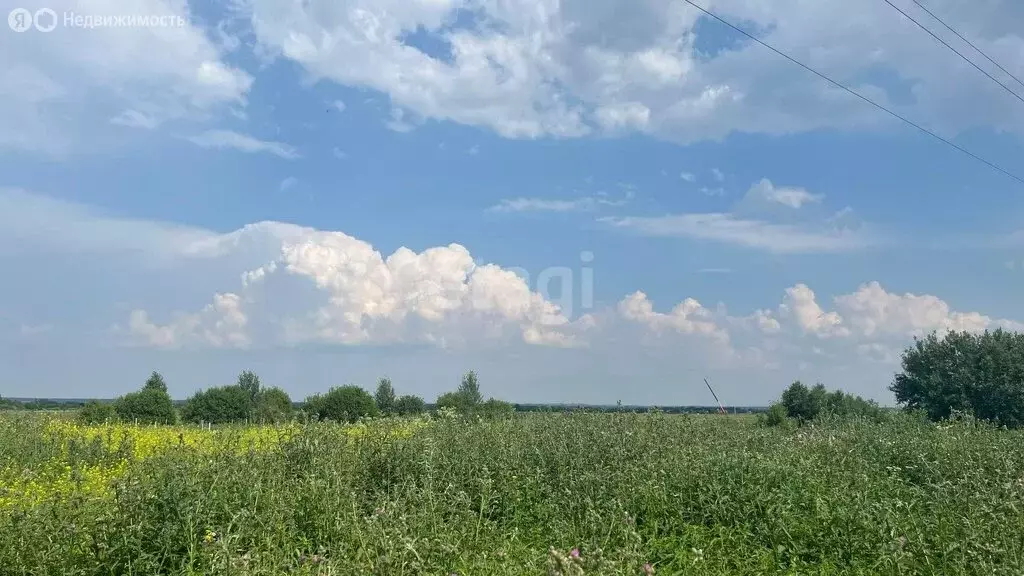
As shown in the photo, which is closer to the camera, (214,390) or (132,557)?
(132,557)

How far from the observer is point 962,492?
276 inches

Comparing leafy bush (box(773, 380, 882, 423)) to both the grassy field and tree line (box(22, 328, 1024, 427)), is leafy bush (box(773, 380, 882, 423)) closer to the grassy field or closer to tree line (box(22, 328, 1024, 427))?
tree line (box(22, 328, 1024, 427))

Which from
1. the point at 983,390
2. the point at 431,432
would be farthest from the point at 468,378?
the point at 431,432

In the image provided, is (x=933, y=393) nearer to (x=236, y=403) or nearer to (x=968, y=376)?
(x=968, y=376)

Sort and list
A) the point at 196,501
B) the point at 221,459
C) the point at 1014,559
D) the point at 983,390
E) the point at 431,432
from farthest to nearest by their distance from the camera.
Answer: the point at 983,390 → the point at 431,432 → the point at 221,459 → the point at 196,501 → the point at 1014,559

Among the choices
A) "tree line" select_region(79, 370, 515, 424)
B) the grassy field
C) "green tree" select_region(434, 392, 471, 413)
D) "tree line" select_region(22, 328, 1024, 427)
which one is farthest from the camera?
"tree line" select_region(22, 328, 1024, 427)

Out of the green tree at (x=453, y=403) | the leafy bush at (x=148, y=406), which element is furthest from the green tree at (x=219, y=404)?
the green tree at (x=453, y=403)

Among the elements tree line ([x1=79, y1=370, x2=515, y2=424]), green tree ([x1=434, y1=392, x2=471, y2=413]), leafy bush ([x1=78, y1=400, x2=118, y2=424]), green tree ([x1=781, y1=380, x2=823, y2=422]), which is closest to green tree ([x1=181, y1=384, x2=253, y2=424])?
tree line ([x1=79, y1=370, x2=515, y2=424])

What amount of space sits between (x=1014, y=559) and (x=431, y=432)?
6.19m

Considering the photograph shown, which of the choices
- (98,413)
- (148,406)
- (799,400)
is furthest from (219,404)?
(799,400)

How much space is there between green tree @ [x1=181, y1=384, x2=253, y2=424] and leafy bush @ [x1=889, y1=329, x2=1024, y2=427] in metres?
41.1

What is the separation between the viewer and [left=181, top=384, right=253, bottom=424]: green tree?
49.8m

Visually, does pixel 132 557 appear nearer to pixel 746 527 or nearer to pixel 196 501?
pixel 196 501

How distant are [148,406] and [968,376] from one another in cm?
4238
